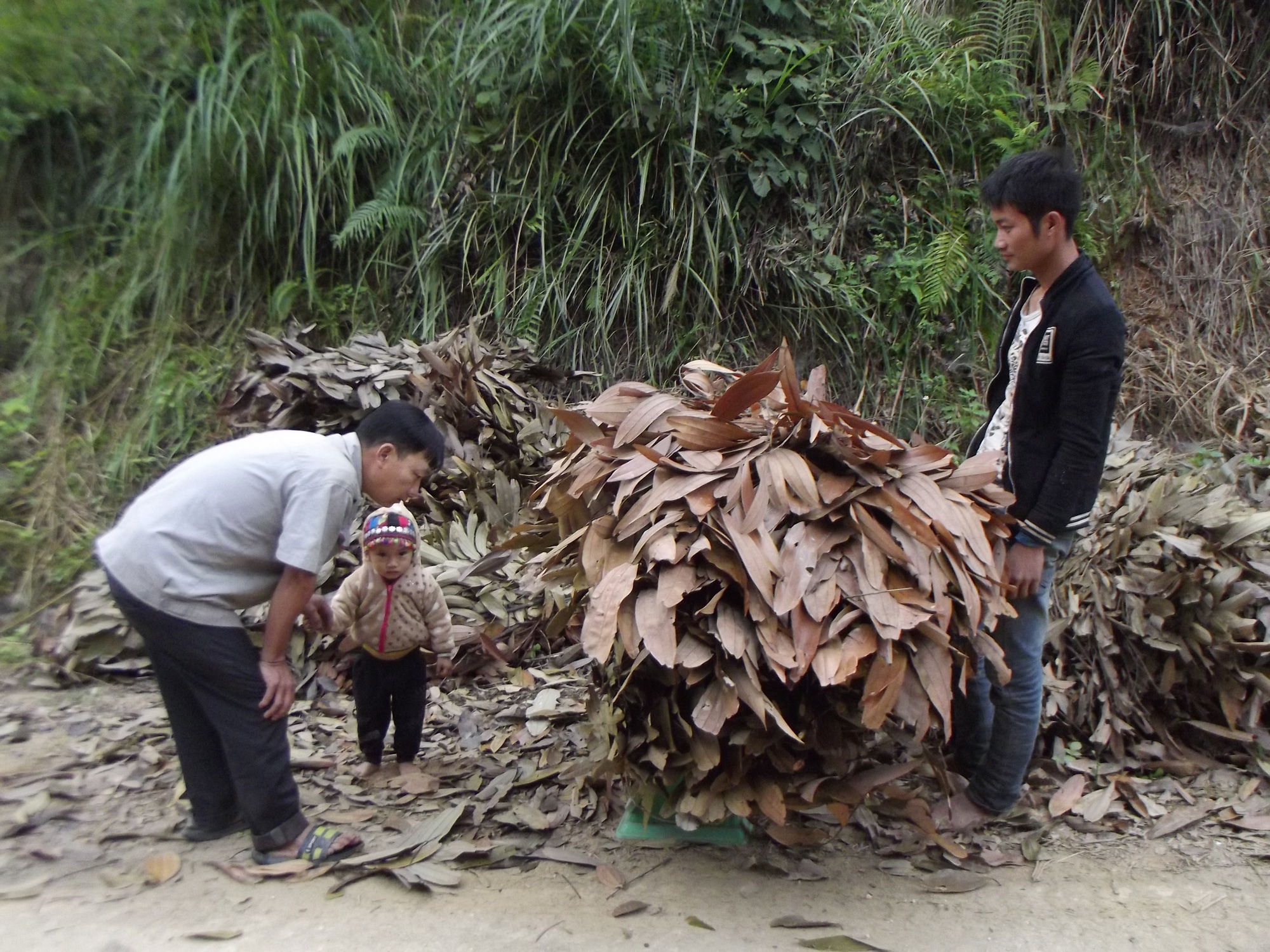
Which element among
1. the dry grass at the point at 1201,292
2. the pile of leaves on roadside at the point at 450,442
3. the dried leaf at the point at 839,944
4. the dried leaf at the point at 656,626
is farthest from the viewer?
the dry grass at the point at 1201,292

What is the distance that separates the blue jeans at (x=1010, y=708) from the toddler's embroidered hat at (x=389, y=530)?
6.23 ft

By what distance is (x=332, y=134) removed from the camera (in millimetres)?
6453

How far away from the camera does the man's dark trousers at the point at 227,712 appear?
295 centimetres

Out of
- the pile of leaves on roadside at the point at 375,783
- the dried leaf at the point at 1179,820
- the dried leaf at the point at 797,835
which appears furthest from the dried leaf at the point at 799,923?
the dried leaf at the point at 1179,820

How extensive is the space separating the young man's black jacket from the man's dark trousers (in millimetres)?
→ 2383

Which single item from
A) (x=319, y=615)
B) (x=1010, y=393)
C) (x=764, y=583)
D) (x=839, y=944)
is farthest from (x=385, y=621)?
(x=1010, y=393)

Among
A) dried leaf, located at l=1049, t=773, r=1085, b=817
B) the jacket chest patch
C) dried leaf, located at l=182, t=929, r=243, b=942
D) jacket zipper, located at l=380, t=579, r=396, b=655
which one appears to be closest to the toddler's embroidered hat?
jacket zipper, located at l=380, t=579, r=396, b=655

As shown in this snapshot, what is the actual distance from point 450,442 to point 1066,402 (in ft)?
10.3

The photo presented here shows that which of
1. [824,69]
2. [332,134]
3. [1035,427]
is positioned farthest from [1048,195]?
[332,134]

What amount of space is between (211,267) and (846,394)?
165 inches

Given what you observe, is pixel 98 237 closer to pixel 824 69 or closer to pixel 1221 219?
pixel 824 69

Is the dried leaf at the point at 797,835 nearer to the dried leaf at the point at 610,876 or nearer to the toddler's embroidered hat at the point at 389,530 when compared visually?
the dried leaf at the point at 610,876

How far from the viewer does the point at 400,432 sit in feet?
10.0

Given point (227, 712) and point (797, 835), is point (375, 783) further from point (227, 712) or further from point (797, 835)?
point (797, 835)
